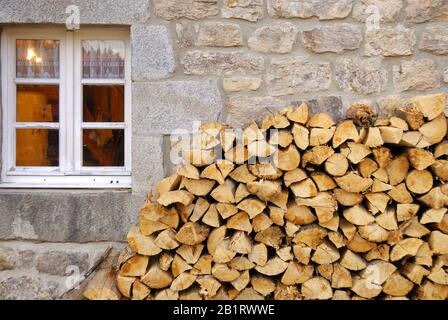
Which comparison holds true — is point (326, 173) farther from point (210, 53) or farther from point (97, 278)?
point (97, 278)

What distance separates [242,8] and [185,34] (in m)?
0.39

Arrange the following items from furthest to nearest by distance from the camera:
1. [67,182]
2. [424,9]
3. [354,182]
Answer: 1. [67,182]
2. [424,9]
3. [354,182]

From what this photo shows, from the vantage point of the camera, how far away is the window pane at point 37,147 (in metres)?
2.93

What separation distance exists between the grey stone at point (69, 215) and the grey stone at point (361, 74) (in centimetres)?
150

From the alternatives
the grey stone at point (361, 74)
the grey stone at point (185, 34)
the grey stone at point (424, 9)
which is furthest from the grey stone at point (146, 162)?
the grey stone at point (424, 9)

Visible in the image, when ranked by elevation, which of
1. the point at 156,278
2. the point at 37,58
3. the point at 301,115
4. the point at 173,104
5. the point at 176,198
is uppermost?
the point at 37,58

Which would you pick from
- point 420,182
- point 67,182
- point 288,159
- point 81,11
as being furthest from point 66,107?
point 420,182

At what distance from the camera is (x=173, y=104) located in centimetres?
268

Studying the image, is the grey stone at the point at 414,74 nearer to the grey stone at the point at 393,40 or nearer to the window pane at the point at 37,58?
the grey stone at the point at 393,40

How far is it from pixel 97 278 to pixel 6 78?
1.51 meters

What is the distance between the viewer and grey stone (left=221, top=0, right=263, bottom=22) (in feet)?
8.68

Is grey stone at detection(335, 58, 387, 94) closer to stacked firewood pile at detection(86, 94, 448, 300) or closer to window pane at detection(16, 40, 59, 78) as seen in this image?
stacked firewood pile at detection(86, 94, 448, 300)

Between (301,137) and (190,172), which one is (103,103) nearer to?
(190,172)

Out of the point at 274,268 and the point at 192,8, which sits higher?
the point at 192,8
